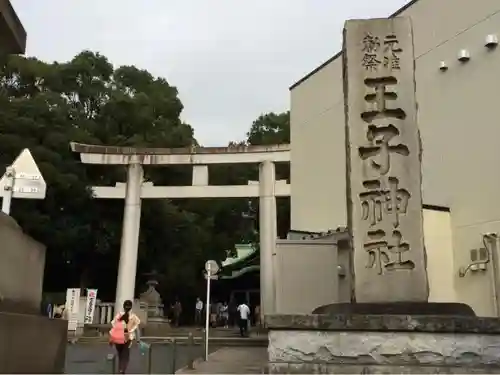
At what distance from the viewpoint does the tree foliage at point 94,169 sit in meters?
23.5

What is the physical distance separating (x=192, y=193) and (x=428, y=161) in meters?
10.6

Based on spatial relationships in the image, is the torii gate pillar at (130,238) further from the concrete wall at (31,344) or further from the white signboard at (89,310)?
the concrete wall at (31,344)

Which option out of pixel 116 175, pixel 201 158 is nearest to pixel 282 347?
pixel 201 158

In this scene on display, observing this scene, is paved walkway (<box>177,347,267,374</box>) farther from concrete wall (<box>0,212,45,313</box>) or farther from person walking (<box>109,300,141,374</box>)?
concrete wall (<box>0,212,45,313</box>)

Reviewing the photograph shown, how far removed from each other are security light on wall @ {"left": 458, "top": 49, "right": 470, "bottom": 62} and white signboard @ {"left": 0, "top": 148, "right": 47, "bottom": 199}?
11267mm

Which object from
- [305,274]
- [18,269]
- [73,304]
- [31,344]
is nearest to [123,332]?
[31,344]

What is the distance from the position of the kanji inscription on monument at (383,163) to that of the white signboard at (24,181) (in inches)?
163

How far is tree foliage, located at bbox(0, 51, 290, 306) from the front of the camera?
76.9ft

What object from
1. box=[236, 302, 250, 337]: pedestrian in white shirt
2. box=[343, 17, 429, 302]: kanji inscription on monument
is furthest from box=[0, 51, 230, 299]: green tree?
box=[343, 17, 429, 302]: kanji inscription on monument

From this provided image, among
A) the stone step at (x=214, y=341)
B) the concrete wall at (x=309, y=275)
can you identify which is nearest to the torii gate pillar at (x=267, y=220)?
the stone step at (x=214, y=341)

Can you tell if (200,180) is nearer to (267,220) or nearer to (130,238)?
(267,220)

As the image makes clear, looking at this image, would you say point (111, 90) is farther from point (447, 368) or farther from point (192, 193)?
point (447, 368)

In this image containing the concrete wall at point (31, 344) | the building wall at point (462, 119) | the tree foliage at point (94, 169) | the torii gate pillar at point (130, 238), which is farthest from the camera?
the tree foliage at point (94, 169)

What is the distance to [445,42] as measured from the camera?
15.2 m
